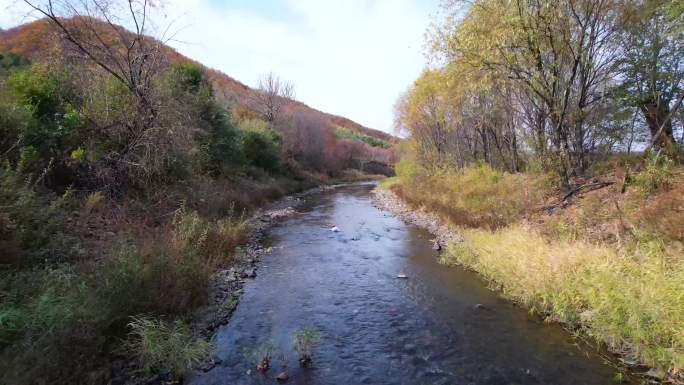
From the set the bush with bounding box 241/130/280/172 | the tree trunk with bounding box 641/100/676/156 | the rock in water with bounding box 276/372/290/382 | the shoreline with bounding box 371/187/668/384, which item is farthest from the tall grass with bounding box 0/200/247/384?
the bush with bounding box 241/130/280/172

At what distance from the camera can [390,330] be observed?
645 cm

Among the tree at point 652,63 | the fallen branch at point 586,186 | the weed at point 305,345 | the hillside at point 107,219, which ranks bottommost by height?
the weed at point 305,345

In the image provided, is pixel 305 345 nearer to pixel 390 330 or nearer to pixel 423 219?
pixel 390 330

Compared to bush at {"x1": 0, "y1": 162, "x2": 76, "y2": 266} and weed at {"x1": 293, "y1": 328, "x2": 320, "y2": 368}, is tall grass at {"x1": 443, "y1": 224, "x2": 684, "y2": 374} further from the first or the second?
bush at {"x1": 0, "y1": 162, "x2": 76, "y2": 266}

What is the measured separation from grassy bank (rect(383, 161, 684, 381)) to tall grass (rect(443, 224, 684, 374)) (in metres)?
0.01

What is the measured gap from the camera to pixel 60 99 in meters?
9.80

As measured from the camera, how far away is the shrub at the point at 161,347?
4.80 metres

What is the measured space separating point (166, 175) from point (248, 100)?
33543 millimetres

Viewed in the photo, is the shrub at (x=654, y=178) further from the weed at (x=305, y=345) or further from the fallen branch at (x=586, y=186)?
the weed at (x=305, y=345)

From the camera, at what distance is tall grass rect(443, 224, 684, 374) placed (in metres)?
5.04

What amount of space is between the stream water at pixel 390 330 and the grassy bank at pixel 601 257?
0.52 meters

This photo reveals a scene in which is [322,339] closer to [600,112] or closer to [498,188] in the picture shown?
[498,188]

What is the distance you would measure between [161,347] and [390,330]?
3.74m

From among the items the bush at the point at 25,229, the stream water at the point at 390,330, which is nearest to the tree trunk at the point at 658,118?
the stream water at the point at 390,330
